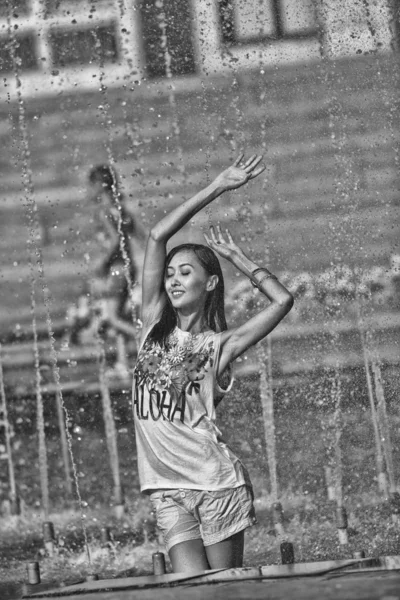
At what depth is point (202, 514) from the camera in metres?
4.56

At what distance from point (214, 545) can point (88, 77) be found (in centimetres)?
1112

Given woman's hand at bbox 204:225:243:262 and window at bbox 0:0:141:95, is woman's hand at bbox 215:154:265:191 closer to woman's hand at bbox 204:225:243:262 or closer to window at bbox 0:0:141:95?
woman's hand at bbox 204:225:243:262

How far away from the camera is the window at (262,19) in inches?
526

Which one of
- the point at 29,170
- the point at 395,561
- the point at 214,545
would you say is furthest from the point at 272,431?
the point at 395,561

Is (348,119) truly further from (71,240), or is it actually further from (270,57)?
(71,240)

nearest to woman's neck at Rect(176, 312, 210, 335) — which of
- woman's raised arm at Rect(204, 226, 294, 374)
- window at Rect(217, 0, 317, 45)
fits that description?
woman's raised arm at Rect(204, 226, 294, 374)

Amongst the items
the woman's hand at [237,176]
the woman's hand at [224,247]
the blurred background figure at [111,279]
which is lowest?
the woman's hand at [224,247]

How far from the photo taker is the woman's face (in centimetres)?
484

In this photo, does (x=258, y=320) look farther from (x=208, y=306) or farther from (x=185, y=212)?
(x=185, y=212)

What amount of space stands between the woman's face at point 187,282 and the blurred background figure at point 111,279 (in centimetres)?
929

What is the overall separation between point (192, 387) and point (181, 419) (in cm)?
11

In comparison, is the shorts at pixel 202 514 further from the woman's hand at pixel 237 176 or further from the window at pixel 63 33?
the window at pixel 63 33

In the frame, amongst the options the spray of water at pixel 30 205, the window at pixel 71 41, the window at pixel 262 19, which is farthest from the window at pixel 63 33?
the window at pixel 262 19

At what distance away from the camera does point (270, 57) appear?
14109mm
